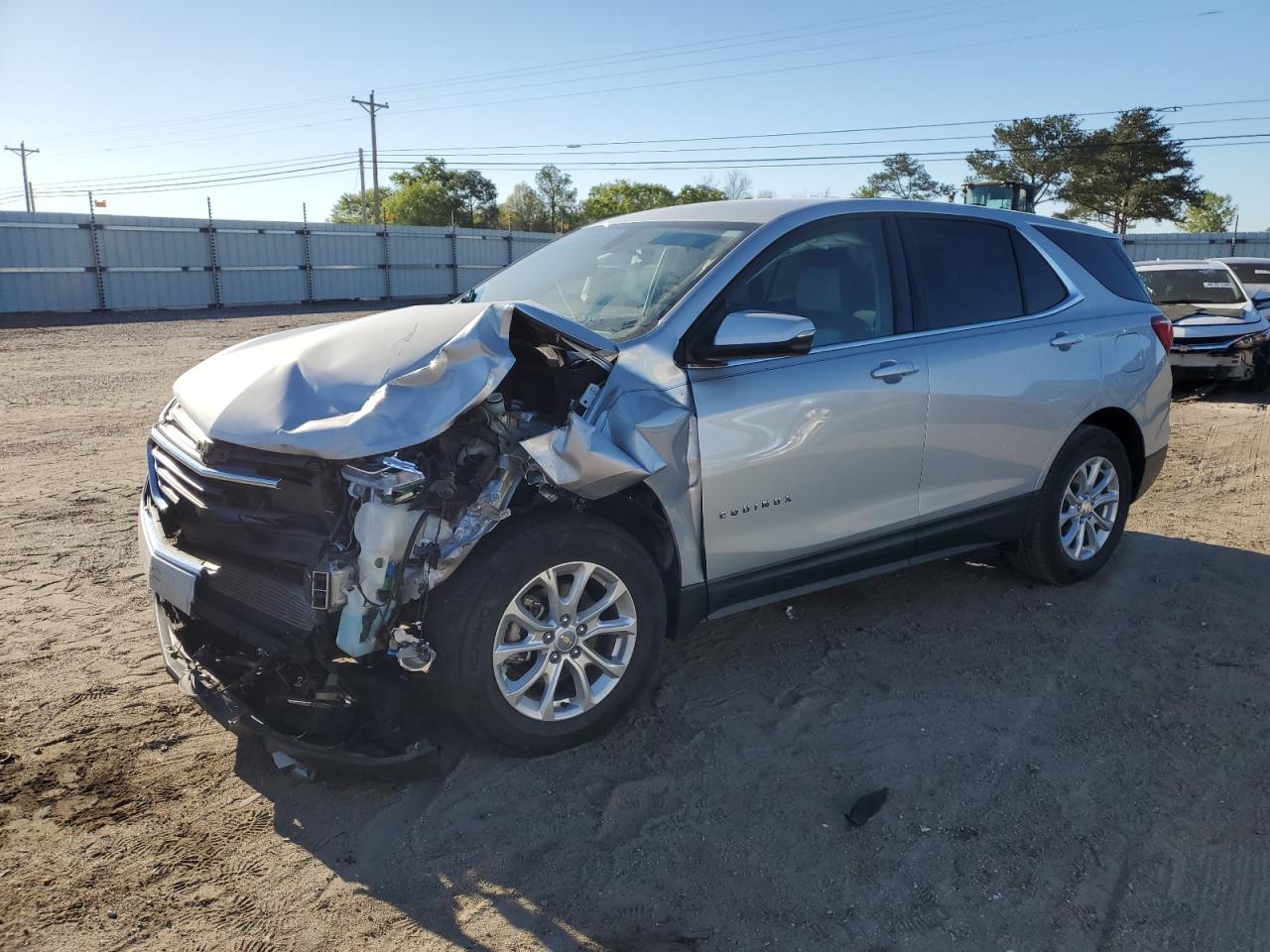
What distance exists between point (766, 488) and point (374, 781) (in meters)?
1.78

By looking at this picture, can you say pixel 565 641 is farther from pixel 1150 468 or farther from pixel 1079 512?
pixel 1150 468

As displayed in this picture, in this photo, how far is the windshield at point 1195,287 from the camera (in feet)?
43.4

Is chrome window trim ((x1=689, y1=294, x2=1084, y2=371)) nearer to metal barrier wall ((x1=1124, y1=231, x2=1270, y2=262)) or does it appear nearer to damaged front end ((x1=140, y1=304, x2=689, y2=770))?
damaged front end ((x1=140, y1=304, x2=689, y2=770))

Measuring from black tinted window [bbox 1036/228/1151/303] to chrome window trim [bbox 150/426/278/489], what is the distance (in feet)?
13.4

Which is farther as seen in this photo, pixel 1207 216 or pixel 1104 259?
pixel 1207 216

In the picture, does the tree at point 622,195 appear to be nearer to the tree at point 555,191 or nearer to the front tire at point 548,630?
the tree at point 555,191

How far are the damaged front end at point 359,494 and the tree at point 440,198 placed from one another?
79862 mm

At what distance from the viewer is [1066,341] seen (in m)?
4.98

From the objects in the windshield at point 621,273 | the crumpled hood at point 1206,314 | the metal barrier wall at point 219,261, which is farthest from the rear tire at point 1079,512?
the metal barrier wall at point 219,261

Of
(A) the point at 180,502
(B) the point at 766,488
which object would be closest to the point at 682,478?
(B) the point at 766,488

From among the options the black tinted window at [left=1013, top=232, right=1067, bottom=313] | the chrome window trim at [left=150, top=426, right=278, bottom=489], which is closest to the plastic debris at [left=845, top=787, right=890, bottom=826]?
the chrome window trim at [left=150, top=426, right=278, bottom=489]

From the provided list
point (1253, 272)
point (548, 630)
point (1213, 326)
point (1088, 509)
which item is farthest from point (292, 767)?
point (1253, 272)

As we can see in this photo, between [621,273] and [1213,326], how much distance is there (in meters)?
10.8

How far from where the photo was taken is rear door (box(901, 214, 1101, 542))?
4.52 meters
